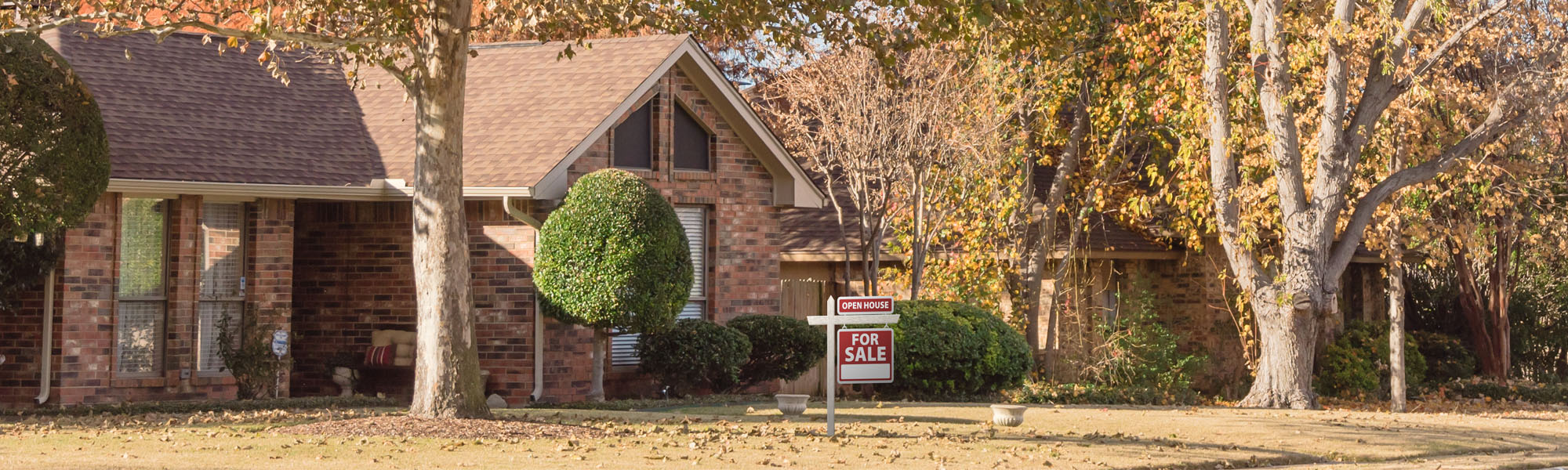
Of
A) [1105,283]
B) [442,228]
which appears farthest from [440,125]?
[1105,283]

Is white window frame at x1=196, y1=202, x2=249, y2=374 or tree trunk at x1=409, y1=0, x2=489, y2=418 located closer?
tree trunk at x1=409, y1=0, x2=489, y2=418

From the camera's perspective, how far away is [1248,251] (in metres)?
19.9

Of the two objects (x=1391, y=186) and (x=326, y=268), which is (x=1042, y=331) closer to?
(x=1391, y=186)

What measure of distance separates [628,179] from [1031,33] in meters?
5.34

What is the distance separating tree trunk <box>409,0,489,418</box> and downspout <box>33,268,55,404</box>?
522 centimetres

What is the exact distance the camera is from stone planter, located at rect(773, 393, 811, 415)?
15.7 m

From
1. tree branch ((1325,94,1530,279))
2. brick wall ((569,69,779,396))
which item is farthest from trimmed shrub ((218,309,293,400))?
tree branch ((1325,94,1530,279))

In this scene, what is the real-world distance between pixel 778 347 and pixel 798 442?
6.80m

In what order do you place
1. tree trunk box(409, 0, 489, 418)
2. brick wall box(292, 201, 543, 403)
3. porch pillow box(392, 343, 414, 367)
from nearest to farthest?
tree trunk box(409, 0, 489, 418) → brick wall box(292, 201, 543, 403) → porch pillow box(392, 343, 414, 367)

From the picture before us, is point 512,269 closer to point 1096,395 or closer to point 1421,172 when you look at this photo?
point 1096,395

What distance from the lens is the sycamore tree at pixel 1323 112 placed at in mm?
19031

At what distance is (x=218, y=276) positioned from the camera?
17906 millimetres

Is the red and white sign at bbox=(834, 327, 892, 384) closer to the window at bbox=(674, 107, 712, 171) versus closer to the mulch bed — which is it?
the mulch bed

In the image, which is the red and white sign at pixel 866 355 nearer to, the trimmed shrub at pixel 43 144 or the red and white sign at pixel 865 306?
the red and white sign at pixel 865 306
